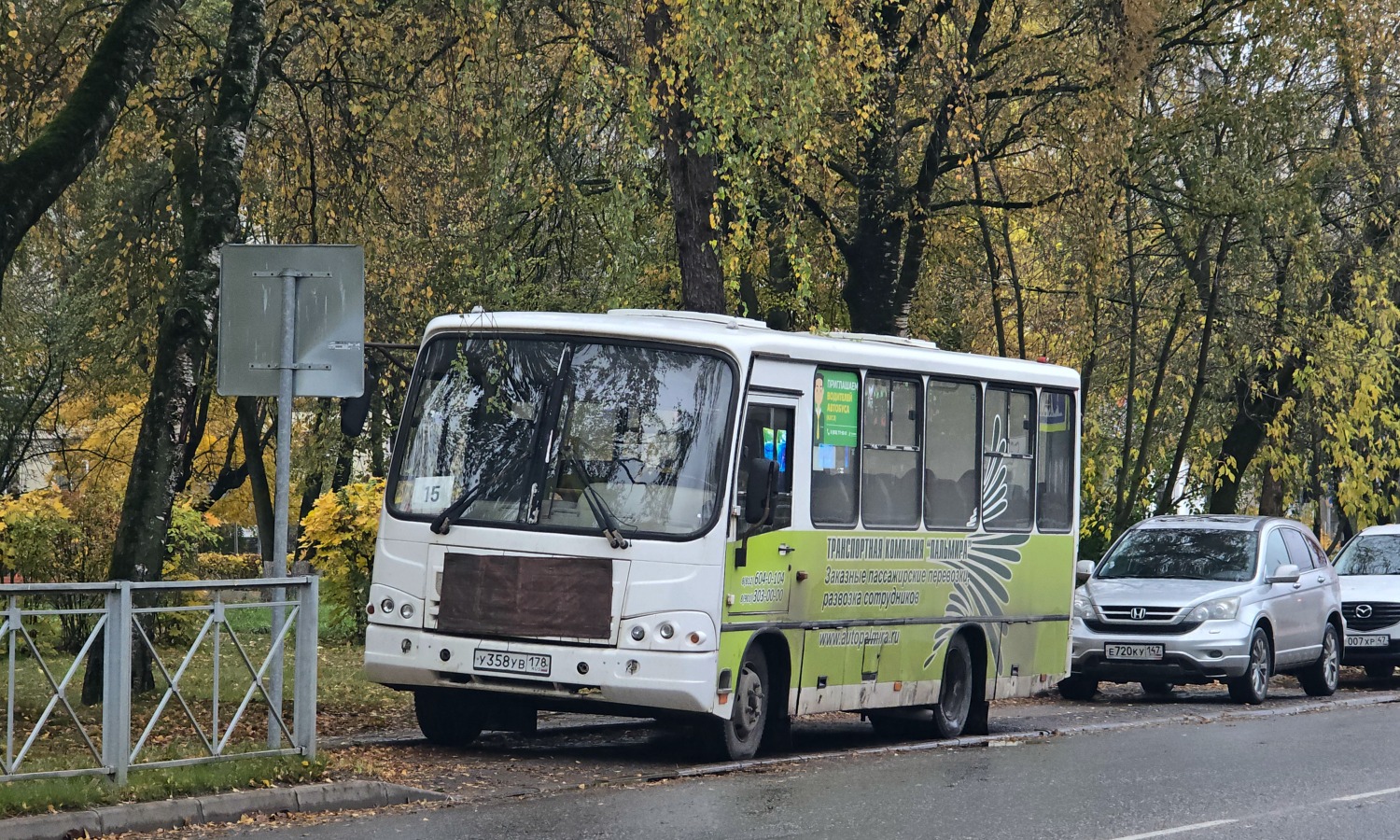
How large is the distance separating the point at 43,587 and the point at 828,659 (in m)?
6.74

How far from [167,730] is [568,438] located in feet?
12.0

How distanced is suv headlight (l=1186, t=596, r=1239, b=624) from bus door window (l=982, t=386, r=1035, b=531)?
4.21 meters

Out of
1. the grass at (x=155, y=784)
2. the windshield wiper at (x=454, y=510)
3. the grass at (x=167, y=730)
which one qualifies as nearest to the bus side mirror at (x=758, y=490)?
the windshield wiper at (x=454, y=510)

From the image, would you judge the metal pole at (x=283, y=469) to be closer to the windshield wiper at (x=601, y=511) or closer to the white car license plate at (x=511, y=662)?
the white car license plate at (x=511, y=662)

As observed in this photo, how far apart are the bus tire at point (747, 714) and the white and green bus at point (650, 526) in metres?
0.02

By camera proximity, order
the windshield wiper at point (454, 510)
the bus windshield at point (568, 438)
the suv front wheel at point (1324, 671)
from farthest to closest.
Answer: the suv front wheel at point (1324, 671)
the windshield wiper at point (454, 510)
the bus windshield at point (568, 438)

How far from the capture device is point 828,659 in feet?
48.5

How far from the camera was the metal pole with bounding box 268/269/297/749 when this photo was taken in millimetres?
11305

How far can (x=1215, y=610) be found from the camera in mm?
20984

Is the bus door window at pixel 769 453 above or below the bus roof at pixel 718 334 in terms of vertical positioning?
below

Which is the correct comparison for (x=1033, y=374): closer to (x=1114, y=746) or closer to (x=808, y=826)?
(x=1114, y=746)

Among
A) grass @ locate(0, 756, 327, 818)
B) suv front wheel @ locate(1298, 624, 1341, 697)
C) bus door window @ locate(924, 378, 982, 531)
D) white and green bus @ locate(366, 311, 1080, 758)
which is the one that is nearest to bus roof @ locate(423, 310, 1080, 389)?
white and green bus @ locate(366, 311, 1080, 758)

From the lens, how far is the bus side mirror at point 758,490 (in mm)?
13297

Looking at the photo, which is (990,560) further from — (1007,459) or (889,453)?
(889,453)
